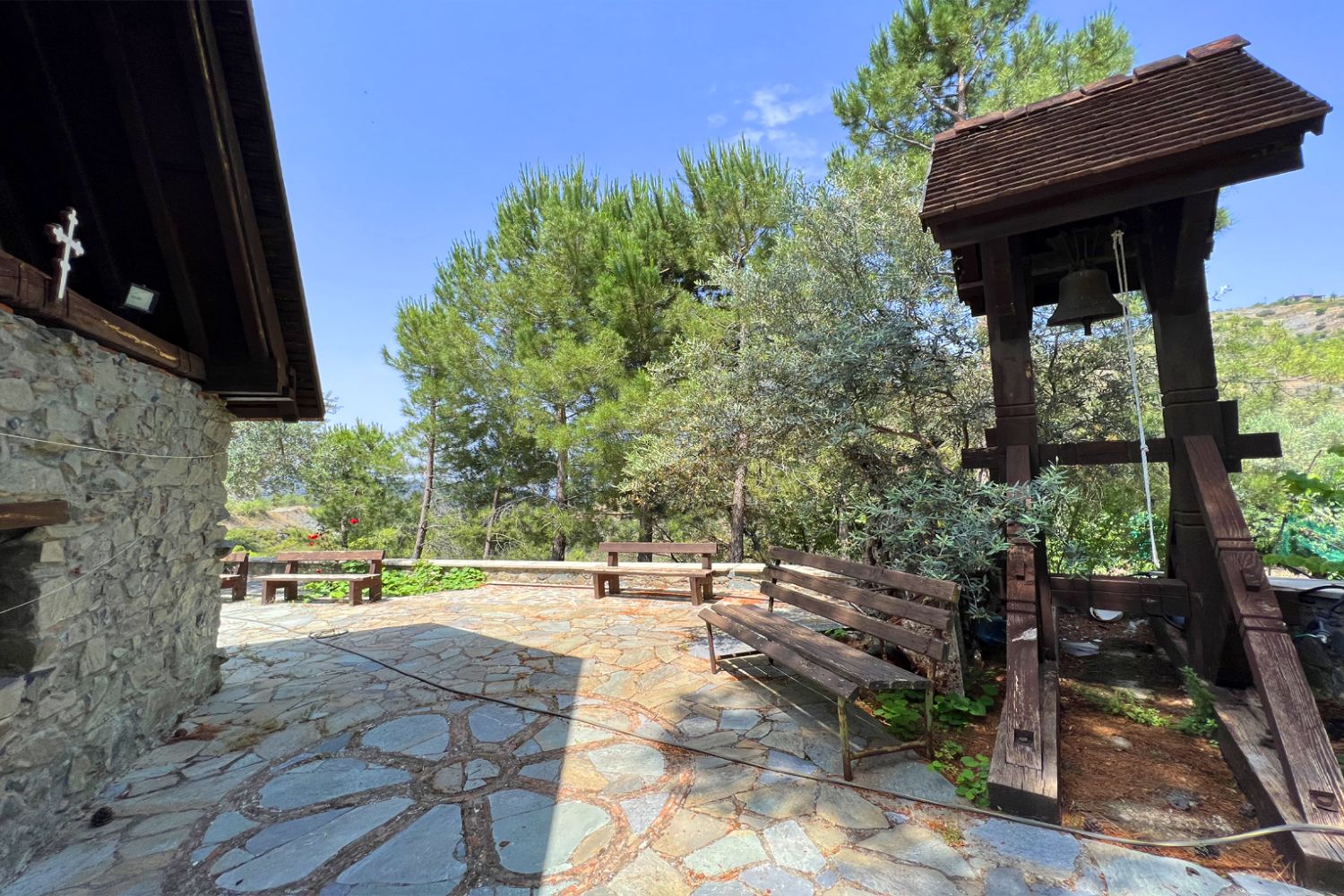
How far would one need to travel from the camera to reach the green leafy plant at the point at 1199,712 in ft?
8.30

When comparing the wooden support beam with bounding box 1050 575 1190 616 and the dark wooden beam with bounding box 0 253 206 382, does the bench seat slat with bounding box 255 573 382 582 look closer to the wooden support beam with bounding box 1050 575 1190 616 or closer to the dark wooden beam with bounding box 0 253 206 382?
the dark wooden beam with bounding box 0 253 206 382

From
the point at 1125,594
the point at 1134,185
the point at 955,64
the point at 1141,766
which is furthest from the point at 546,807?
the point at 955,64

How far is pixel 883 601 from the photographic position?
9.36 feet

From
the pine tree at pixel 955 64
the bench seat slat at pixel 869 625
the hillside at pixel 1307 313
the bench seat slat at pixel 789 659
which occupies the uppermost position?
the hillside at pixel 1307 313

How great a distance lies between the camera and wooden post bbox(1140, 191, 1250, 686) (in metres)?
2.66

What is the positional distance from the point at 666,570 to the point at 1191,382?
5.20 meters

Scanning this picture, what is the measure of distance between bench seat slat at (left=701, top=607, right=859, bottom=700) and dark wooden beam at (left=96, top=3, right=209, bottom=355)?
12.0 feet

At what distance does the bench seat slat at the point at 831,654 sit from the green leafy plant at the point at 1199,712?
4.45ft

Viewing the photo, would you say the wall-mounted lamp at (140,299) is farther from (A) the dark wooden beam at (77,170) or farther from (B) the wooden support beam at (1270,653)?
(B) the wooden support beam at (1270,653)

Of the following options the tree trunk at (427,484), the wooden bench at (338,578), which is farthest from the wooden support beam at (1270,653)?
the tree trunk at (427,484)

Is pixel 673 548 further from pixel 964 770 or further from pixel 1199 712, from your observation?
pixel 1199 712

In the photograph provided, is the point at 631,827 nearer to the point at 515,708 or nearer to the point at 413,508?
the point at 515,708

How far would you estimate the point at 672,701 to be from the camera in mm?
3303

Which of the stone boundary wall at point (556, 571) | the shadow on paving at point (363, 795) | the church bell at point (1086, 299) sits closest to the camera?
the shadow on paving at point (363, 795)
